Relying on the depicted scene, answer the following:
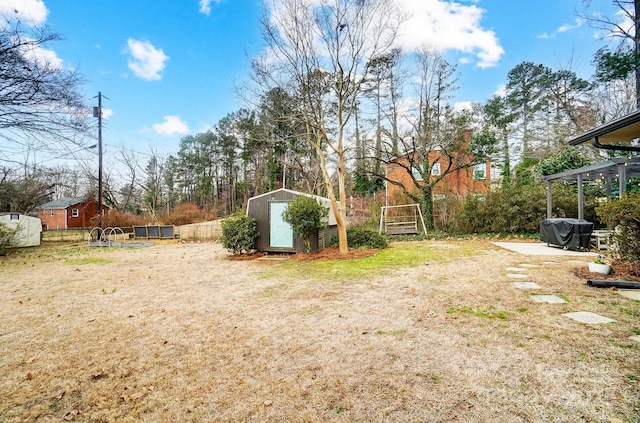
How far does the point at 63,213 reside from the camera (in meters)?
28.2

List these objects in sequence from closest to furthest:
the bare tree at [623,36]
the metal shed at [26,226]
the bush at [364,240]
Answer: the bare tree at [623,36] → the bush at [364,240] → the metal shed at [26,226]

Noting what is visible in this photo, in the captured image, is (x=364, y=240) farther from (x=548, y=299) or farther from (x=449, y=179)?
(x=449, y=179)

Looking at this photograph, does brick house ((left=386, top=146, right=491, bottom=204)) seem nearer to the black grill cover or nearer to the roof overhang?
the black grill cover

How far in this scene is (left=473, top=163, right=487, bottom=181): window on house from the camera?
1540 centimetres

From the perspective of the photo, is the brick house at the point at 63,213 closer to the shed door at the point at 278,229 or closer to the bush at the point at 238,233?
the bush at the point at 238,233

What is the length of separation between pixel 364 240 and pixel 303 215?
256 centimetres

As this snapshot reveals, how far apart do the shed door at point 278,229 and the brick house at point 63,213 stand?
28.0 m

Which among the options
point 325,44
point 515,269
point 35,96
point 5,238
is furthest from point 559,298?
point 5,238

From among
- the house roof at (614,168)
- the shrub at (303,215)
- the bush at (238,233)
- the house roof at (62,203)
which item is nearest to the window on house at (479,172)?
the house roof at (614,168)

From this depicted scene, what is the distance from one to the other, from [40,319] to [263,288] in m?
2.87

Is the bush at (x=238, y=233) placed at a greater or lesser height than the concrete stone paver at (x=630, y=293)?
greater

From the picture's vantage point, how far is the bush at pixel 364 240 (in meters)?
9.18

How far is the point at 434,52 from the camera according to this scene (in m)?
12.3

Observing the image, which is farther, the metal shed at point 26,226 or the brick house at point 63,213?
the brick house at point 63,213
